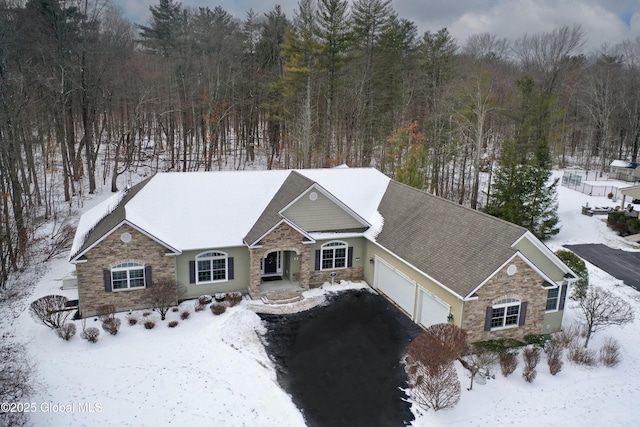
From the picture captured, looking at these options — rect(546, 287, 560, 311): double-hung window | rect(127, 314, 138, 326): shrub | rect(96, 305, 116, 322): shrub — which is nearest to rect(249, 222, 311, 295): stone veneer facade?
rect(127, 314, 138, 326): shrub

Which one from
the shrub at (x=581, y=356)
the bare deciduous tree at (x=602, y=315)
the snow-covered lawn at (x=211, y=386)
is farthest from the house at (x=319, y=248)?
the snow-covered lawn at (x=211, y=386)

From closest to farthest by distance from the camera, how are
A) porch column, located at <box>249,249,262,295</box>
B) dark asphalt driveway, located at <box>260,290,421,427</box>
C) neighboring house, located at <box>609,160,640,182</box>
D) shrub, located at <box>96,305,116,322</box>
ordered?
dark asphalt driveway, located at <box>260,290,421,427</box> → shrub, located at <box>96,305,116,322</box> → porch column, located at <box>249,249,262,295</box> → neighboring house, located at <box>609,160,640,182</box>

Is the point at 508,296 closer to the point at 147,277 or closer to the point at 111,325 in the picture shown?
the point at 147,277

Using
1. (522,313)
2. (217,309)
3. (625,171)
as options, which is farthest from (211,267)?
(625,171)

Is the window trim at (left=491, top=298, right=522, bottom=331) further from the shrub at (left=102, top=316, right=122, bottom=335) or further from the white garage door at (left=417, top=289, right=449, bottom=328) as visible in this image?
the shrub at (left=102, top=316, right=122, bottom=335)

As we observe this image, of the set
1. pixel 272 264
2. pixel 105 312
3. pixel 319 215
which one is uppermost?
pixel 319 215

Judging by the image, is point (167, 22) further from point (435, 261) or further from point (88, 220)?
point (435, 261)
